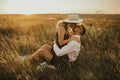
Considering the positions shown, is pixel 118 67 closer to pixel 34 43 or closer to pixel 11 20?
pixel 34 43

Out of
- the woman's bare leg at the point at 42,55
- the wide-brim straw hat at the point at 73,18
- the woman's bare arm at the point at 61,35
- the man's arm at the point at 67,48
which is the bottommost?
the woman's bare leg at the point at 42,55

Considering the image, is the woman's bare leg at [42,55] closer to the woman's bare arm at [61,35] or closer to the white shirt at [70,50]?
the white shirt at [70,50]

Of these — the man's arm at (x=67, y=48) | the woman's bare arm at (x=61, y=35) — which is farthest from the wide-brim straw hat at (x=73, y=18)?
the man's arm at (x=67, y=48)

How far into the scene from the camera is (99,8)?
3.93 meters

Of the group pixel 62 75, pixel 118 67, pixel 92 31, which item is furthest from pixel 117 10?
pixel 62 75

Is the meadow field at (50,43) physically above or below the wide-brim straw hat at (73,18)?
below

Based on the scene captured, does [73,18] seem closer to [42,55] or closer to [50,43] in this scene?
[50,43]

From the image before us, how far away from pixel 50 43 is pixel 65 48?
35 centimetres

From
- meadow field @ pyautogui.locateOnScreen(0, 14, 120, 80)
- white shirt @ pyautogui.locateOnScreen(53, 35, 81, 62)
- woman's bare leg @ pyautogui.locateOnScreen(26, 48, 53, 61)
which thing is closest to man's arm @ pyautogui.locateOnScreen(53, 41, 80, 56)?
white shirt @ pyautogui.locateOnScreen(53, 35, 81, 62)

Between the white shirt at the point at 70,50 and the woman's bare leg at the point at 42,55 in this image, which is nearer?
the white shirt at the point at 70,50

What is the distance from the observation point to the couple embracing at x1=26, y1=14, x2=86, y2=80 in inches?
143

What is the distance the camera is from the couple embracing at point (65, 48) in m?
3.64

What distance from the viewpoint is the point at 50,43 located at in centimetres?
391

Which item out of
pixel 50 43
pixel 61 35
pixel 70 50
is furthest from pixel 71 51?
pixel 50 43
